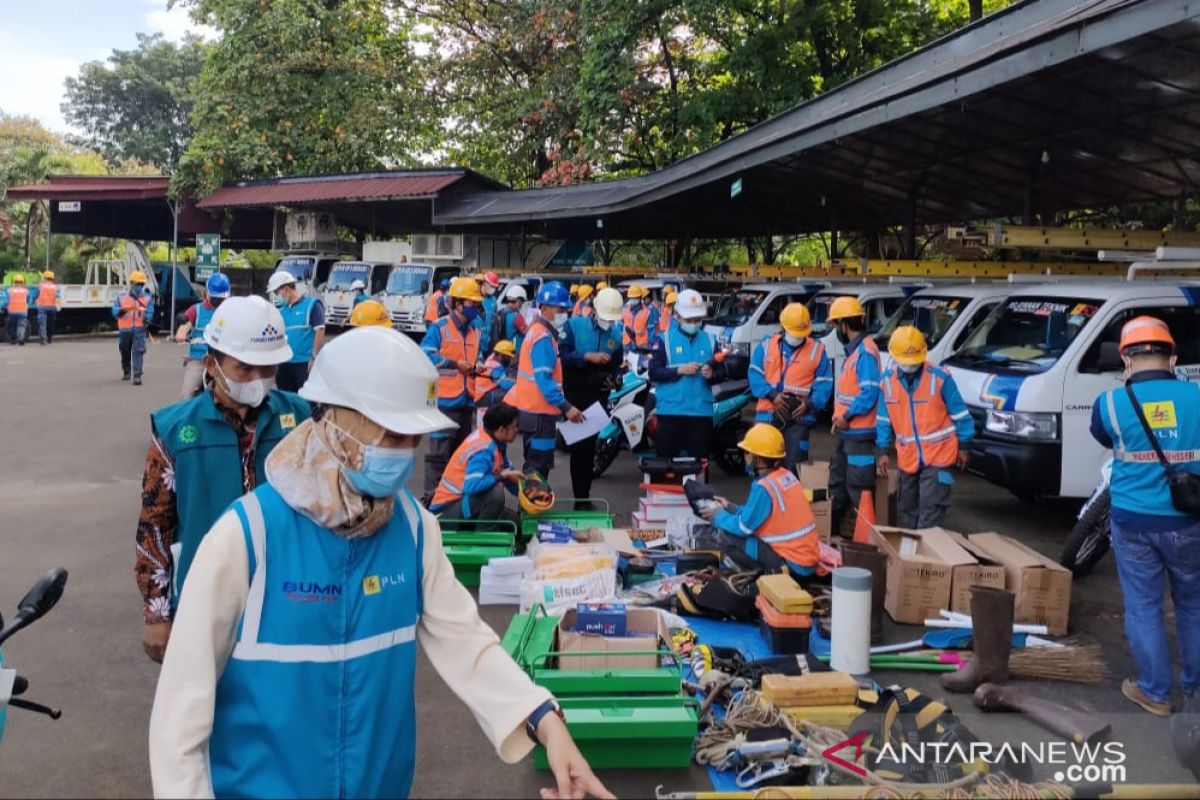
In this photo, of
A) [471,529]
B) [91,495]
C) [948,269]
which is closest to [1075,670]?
[471,529]

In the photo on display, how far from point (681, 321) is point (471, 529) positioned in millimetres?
2713

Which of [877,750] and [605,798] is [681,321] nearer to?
[877,750]

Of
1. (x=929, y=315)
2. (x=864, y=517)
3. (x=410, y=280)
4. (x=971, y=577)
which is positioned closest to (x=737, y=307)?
(x=929, y=315)

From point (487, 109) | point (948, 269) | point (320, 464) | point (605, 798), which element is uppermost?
point (487, 109)

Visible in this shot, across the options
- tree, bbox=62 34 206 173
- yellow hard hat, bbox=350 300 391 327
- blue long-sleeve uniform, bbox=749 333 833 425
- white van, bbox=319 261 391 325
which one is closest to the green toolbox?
yellow hard hat, bbox=350 300 391 327

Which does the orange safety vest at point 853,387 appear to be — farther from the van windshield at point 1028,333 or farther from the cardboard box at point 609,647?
the cardboard box at point 609,647

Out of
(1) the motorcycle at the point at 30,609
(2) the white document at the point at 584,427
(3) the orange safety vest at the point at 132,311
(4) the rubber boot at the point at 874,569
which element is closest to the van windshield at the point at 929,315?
(2) the white document at the point at 584,427

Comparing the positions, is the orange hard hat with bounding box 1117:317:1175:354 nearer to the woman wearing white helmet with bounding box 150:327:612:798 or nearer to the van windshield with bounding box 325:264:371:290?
the woman wearing white helmet with bounding box 150:327:612:798

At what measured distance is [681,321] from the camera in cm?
920

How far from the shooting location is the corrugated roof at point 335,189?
86.1 ft

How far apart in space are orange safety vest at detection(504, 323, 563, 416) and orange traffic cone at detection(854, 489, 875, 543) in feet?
8.79

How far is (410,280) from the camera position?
24828 mm

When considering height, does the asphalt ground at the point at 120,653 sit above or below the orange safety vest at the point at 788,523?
below

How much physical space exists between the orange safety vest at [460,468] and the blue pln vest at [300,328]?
3082 millimetres
